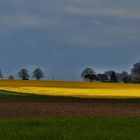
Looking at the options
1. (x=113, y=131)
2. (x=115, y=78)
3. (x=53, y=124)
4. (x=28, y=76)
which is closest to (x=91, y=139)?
(x=113, y=131)

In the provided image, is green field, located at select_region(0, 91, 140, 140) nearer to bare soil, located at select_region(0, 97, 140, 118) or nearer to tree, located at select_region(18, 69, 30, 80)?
bare soil, located at select_region(0, 97, 140, 118)

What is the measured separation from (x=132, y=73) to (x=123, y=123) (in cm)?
10842

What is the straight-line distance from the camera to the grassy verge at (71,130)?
14734 millimetres

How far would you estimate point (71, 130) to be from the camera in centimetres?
1628

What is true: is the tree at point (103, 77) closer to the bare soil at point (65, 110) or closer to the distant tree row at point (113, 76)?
the distant tree row at point (113, 76)

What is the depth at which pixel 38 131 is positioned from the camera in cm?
1590

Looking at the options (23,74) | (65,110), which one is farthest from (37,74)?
(65,110)

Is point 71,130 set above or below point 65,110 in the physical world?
below

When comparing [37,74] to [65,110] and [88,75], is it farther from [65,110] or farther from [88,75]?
[65,110]

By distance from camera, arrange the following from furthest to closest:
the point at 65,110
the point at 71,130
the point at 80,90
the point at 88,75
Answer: the point at 88,75, the point at 80,90, the point at 65,110, the point at 71,130

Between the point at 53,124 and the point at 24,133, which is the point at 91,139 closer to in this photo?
the point at 24,133

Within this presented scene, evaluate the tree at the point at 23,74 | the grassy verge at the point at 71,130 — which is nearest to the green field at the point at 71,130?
the grassy verge at the point at 71,130

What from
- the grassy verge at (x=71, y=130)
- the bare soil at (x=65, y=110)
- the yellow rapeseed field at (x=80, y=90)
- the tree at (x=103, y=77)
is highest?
the tree at (x=103, y=77)

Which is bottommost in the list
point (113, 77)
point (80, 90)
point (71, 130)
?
point (71, 130)
